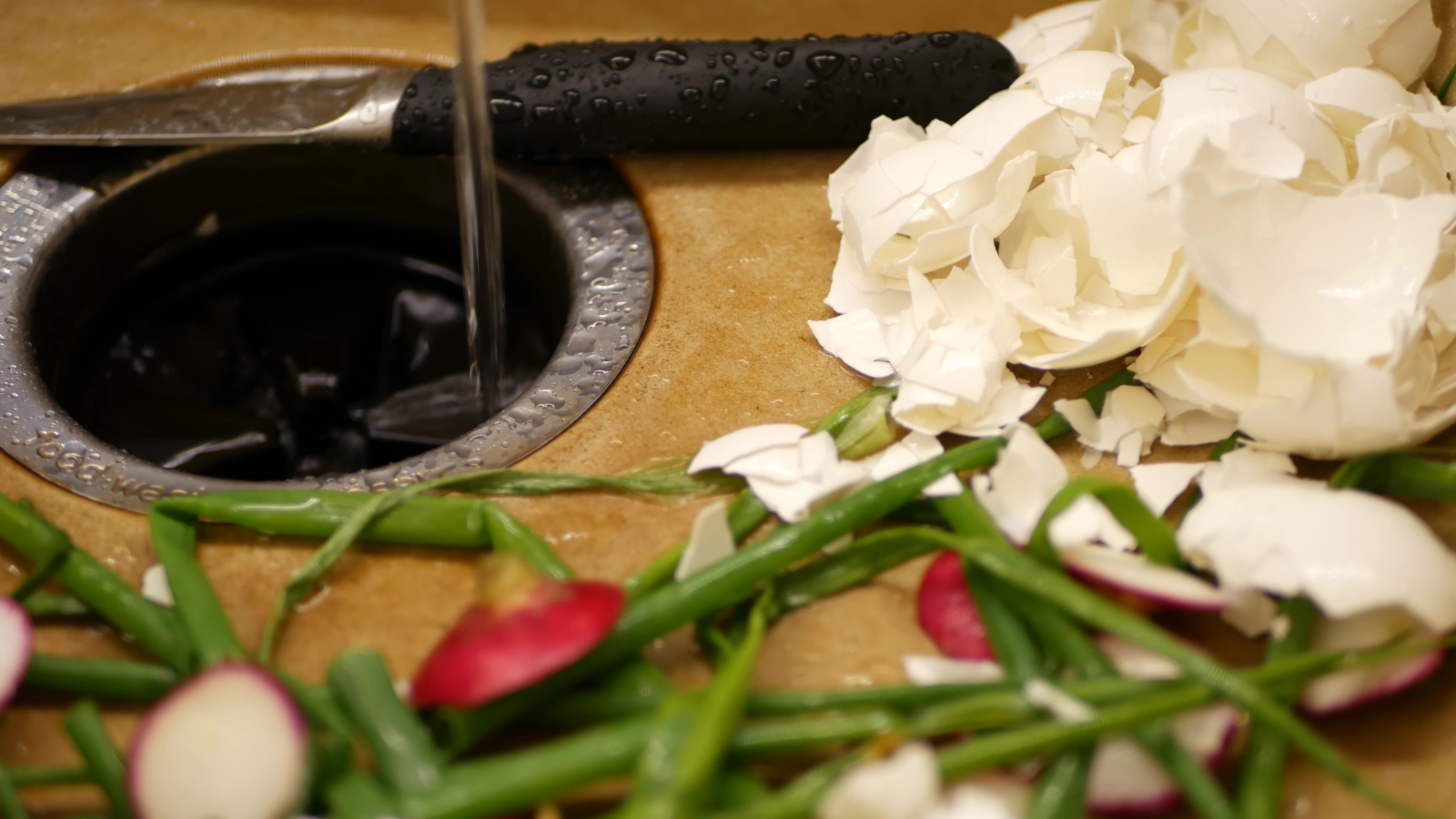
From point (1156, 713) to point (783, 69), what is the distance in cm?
71

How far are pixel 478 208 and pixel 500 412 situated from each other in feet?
0.81

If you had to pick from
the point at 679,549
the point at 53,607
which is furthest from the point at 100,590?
the point at 679,549

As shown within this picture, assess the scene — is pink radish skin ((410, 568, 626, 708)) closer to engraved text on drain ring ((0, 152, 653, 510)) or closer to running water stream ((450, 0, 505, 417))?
engraved text on drain ring ((0, 152, 653, 510))

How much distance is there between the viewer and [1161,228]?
34.4 inches

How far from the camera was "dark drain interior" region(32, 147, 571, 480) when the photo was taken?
1127mm

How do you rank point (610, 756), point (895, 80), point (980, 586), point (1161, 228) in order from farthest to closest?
point (895, 80), point (1161, 228), point (980, 586), point (610, 756)

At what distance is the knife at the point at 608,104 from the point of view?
1.09 meters

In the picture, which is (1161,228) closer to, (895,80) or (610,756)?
(895,80)

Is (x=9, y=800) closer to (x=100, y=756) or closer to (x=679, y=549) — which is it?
(x=100, y=756)

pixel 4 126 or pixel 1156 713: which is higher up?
pixel 4 126

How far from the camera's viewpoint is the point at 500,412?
0.95 metres

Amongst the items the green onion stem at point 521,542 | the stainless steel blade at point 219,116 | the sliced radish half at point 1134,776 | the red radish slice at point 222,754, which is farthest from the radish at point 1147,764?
the stainless steel blade at point 219,116

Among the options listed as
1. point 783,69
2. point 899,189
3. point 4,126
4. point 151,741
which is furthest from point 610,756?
point 4,126

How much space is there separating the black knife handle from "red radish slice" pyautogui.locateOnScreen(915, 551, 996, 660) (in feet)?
1.70
